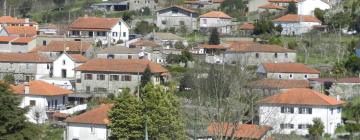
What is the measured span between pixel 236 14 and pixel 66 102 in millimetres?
17282

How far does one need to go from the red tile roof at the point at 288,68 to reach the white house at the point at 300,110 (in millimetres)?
4328

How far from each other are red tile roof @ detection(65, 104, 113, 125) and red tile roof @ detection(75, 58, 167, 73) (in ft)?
23.5

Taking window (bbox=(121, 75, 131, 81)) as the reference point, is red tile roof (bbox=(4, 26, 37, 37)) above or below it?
above

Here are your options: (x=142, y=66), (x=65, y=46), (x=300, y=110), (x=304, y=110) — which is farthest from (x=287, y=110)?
(x=65, y=46)

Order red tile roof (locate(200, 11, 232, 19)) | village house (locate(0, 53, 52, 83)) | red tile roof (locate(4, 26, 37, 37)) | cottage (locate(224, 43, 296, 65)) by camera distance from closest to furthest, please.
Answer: cottage (locate(224, 43, 296, 65)) → village house (locate(0, 53, 52, 83)) → red tile roof (locate(4, 26, 37, 37)) → red tile roof (locate(200, 11, 232, 19))

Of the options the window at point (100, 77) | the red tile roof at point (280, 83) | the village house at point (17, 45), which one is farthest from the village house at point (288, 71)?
the village house at point (17, 45)

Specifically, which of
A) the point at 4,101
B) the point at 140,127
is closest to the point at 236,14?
the point at 140,127

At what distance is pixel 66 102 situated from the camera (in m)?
38.4

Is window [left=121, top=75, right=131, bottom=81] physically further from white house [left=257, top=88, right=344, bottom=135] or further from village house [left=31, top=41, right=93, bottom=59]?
white house [left=257, top=88, right=344, bottom=135]

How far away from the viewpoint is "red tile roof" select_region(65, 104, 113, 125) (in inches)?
1249

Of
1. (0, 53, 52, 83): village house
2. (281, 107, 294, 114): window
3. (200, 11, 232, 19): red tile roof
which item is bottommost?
(281, 107, 294, 114): window

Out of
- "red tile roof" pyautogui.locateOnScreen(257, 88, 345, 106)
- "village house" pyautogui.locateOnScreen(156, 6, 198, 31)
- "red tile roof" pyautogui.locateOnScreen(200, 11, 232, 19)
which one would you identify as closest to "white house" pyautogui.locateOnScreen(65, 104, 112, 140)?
"red tile roof" pyautogui.locateOnScreen(257, 88, 345, 106)

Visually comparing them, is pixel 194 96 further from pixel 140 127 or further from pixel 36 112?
pixel 140 127

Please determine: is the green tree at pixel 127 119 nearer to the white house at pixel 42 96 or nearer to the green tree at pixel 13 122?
the green tree at pixel 13 122
